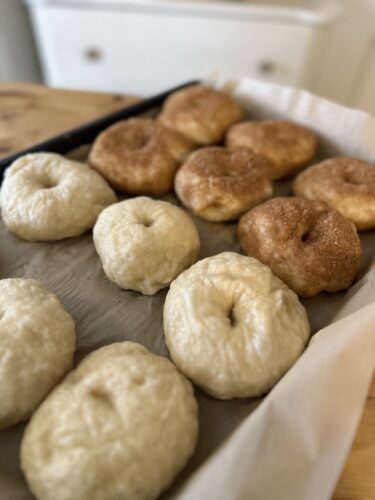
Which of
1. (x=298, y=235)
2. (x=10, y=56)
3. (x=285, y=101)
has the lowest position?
(x=10, y=56)

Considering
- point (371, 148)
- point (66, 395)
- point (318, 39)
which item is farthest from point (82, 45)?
point (66, 395)

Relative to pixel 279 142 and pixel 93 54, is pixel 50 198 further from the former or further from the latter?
pixel 93 54

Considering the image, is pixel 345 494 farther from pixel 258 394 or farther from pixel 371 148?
pixel 371 148

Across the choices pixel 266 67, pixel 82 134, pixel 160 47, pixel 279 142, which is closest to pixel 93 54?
pixel 160 47

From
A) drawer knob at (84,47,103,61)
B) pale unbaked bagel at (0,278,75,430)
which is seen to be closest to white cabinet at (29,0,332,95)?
drawer knob at (84,47,103,61)

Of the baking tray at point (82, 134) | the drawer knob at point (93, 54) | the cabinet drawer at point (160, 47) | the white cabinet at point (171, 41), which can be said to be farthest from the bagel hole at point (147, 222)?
the drawer knob at point (93, 54)

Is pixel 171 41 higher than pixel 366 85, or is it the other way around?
pixel 171 41

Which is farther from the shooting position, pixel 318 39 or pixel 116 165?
pixel 318 39

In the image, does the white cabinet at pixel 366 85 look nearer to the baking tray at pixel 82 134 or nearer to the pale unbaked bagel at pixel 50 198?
the baking tray at pixel 82 134
